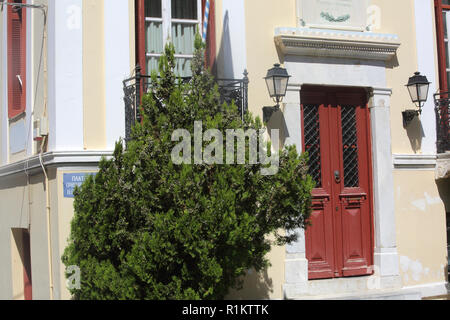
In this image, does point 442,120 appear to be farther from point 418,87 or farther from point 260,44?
point 260,44

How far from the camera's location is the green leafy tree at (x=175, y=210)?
610cm

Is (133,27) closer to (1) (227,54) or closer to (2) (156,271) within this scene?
(1) (227,54)

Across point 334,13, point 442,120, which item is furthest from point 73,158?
point 442,120

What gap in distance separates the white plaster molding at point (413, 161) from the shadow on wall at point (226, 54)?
2.72 metres

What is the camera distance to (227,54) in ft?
26.5

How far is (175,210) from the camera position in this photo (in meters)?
6.22

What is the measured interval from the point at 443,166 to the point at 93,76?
5.17 meters

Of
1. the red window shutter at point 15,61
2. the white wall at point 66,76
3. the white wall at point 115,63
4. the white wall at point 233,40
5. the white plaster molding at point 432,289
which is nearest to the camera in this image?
the white wall at point 66,76

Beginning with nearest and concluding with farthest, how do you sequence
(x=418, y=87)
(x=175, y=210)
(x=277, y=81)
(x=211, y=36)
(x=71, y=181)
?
(x=175, y=210), (x=71, y=181), (x=277, y=81), (x=211, y=36), (x=418, y=87)

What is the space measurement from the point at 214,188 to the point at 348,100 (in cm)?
337

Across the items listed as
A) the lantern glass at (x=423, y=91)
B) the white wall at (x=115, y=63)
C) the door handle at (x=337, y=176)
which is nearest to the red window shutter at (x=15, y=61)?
the white wall at (x=115, y=63)

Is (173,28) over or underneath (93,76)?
over

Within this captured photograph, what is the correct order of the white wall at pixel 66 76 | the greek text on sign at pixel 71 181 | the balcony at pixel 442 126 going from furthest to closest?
the balcony at pixel 442 126, the white wall at pixel 66 76, the greek text on sign at pixel 71 181

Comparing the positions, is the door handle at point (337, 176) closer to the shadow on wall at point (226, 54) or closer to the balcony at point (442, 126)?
the balcony at point (442, 126)
